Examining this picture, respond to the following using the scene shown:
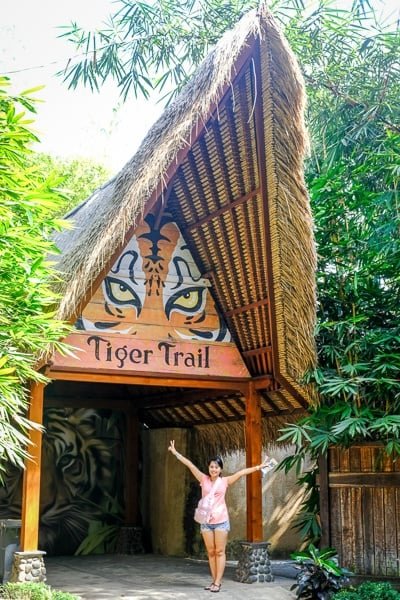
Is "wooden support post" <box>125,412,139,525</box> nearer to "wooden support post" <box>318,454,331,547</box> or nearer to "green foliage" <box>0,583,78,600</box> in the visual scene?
"wooden support post" <box>318,454,331,547</box>

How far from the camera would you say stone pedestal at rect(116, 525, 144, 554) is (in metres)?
8.28

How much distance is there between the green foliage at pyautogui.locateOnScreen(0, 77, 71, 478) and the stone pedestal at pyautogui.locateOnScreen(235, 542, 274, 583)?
233 centimetres

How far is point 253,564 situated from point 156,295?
7.51 feet

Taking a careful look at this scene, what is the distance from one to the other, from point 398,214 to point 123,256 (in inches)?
88.2

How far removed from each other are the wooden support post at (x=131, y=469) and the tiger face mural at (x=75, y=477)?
0.15 metres

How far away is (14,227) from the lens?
13.6 ft

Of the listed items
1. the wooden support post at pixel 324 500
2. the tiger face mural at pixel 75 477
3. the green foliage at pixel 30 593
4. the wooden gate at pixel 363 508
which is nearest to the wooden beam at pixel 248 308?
the wooden support post at pixel 324 500

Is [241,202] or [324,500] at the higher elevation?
[241,202]

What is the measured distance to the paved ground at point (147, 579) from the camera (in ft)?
17.9

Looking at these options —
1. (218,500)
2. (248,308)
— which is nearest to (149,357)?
(248,308)

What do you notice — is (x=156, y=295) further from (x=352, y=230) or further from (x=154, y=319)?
(x=352, y=230)

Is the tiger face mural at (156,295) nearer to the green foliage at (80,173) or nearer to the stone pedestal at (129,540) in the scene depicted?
the stone pedestal at (129,540)

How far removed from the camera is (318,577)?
17.0 ft

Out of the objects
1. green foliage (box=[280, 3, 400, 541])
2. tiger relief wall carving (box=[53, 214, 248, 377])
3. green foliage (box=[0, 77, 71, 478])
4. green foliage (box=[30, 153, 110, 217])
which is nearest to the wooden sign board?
tiger relief wall carving (box=[53, 214, 248, 377])
